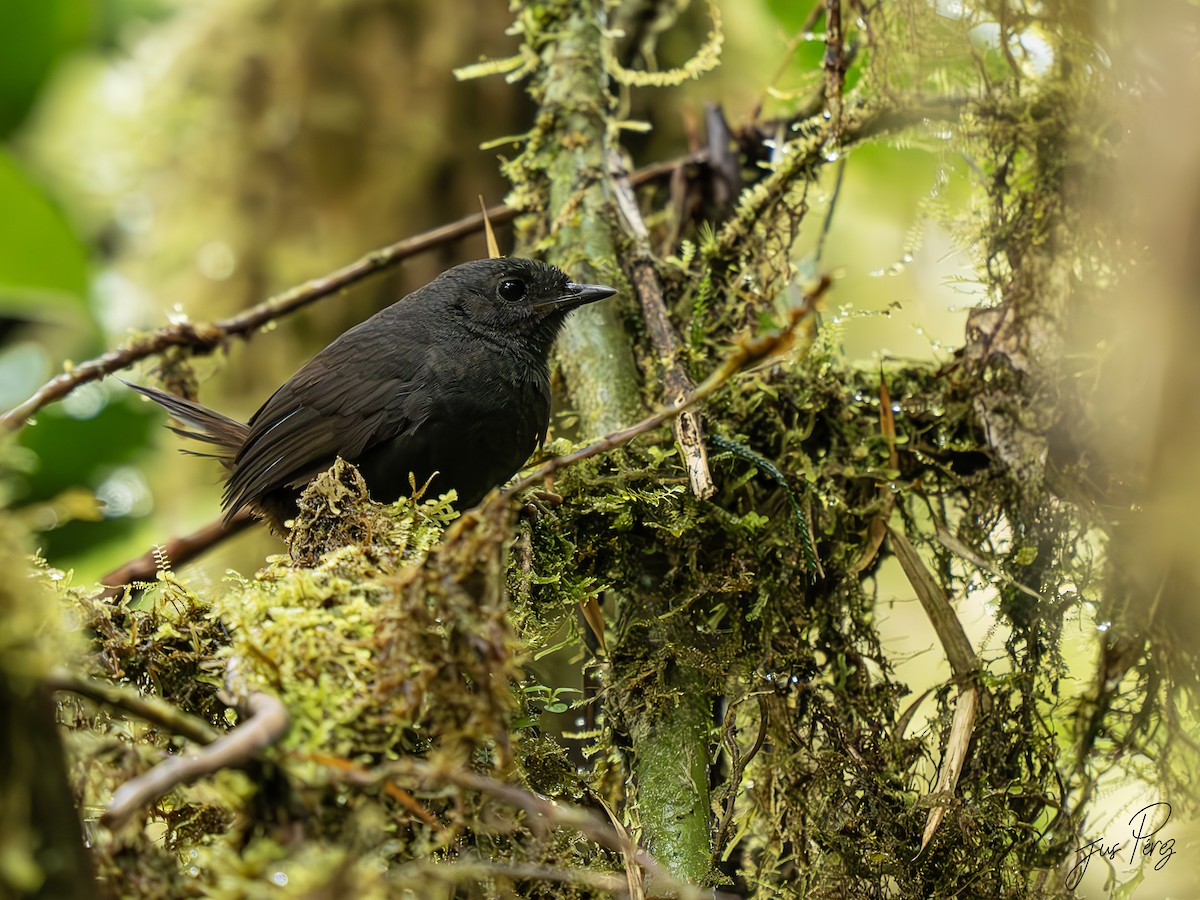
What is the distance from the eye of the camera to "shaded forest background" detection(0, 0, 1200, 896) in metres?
1.42

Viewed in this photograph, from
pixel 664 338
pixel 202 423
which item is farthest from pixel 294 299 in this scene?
pixel 664 338

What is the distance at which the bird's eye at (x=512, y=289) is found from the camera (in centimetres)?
340

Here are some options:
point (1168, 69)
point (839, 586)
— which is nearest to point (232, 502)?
point (839, 586)

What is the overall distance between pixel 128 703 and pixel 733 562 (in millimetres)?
1688

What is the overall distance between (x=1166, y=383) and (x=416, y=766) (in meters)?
1.65

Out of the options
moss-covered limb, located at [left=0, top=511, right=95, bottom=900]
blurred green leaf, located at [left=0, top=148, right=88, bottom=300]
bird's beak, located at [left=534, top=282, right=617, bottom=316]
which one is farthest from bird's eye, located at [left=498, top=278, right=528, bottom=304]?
moss-covered limb, located at [left=0, top=511, right=95, bottom=900]

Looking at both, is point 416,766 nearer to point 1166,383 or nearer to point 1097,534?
point 1166,383

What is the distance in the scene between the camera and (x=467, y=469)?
9.89ft

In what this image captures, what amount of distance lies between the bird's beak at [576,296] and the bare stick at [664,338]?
14 centimetres

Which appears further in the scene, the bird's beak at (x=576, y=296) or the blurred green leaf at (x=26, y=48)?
the blurred green leaf at (x=26, y=48)

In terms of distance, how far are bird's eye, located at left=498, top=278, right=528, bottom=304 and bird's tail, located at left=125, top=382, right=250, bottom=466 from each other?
3.25 ft

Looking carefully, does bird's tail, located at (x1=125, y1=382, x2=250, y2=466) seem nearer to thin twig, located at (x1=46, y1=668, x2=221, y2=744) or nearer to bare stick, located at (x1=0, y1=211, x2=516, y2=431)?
bare stick, located at (x1=0, y1=211, x2=516, y2=431)

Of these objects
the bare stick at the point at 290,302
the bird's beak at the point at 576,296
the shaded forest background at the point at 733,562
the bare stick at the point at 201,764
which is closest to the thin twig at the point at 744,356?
the shaded forest background at the point at 733,562

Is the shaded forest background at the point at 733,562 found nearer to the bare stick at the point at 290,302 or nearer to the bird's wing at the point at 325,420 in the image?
the bare stick at the point at 290,302
